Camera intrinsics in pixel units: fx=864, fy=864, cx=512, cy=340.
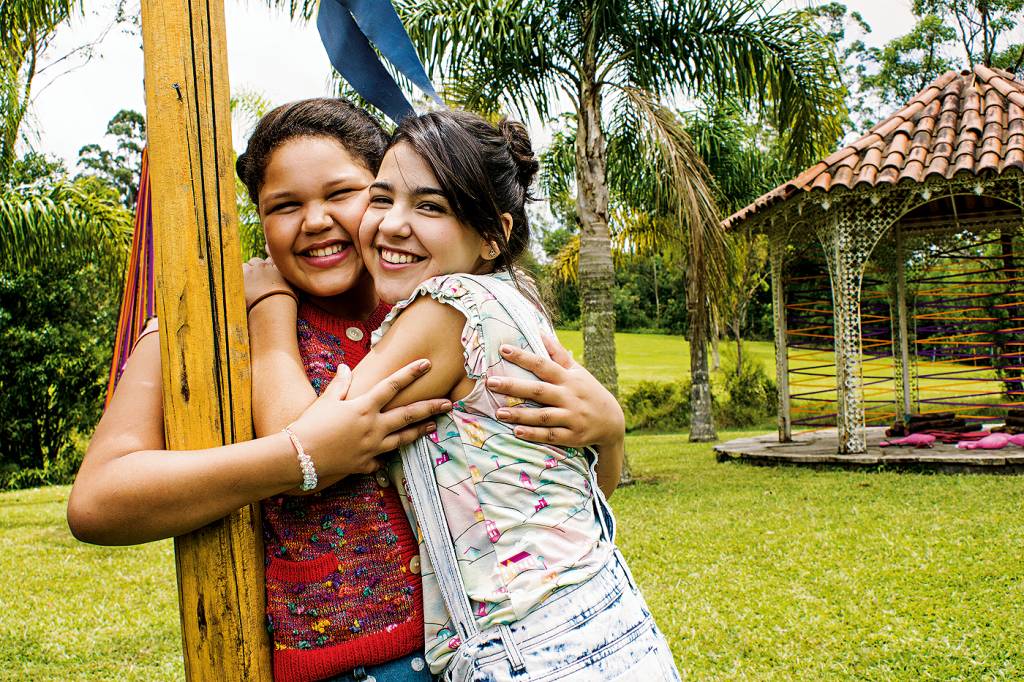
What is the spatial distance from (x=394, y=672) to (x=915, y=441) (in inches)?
447

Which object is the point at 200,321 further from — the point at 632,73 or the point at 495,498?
the point at 632,73

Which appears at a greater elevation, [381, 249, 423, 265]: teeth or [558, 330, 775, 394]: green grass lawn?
[381, 249, 423, 265]: teeth

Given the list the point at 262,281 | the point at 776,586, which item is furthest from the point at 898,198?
the point at 262,281

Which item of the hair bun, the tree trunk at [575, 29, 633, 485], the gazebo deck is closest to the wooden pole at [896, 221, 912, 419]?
the gazebo deck

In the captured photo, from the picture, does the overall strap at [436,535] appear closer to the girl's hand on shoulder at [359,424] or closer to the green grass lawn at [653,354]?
the girl's hand on shoulder at [359,424]

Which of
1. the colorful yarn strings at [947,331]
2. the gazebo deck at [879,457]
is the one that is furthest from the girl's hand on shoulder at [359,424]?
the gazebo deck at [879,457]

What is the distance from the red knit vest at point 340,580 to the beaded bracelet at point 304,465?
0.12m

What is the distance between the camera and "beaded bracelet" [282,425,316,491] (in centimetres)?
139

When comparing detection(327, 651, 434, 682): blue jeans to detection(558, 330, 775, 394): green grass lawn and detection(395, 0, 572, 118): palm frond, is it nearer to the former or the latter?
detection(395, 0, 572, 118): palm frond

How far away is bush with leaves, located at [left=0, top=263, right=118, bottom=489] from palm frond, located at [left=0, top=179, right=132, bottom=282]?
14.8 ft

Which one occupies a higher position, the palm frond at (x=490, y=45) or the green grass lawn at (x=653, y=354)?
the palm frond at (x=490, y=45)

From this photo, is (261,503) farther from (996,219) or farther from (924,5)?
(924,5)

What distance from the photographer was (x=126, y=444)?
1429 mm

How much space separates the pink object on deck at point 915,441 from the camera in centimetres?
1130
